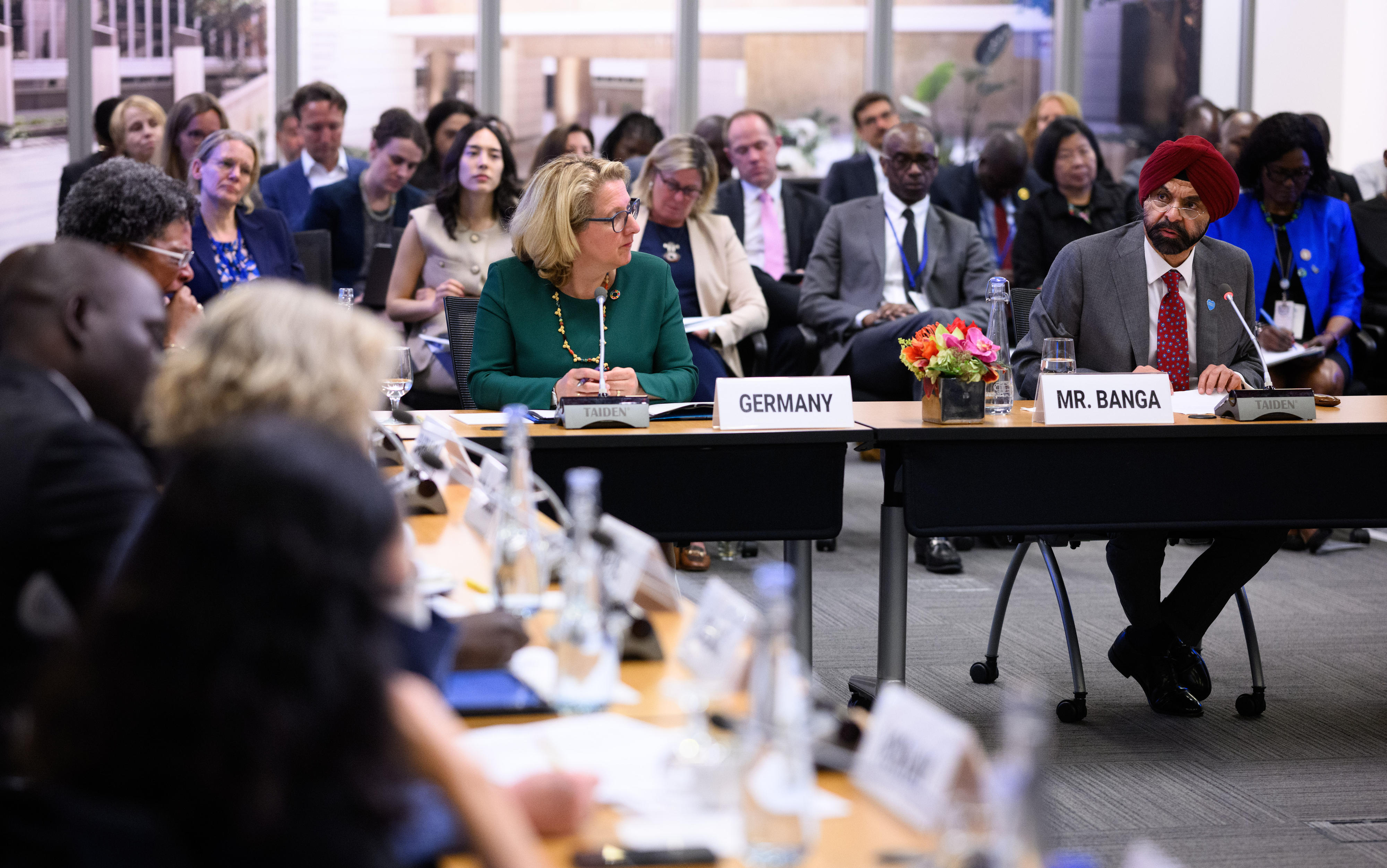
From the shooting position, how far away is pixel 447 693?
4.58 ft

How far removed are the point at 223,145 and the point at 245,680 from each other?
157 inches

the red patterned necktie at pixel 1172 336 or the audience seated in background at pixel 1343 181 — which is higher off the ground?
the audience seated in background at pixel 1343 181

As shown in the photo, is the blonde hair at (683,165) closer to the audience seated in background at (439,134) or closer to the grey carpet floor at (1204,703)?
the grey carpet floor at (1204,703)

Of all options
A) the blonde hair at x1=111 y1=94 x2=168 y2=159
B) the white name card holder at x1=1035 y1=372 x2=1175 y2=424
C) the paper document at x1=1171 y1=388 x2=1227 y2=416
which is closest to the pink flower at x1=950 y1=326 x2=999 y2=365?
the white name card holder at x1=1035 y1=372 x2=1175 y2=424

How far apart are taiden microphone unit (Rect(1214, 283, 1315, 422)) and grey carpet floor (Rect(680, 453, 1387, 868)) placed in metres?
0.75

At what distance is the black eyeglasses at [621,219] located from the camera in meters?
3.35

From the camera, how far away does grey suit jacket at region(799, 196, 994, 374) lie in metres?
5.35

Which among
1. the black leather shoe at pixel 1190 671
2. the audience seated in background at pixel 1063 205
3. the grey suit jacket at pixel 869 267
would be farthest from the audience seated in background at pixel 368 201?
the black leather shoe at pixel 1190 671

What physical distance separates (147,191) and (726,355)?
2708 mm

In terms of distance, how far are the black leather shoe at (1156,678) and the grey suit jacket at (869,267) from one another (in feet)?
6.92

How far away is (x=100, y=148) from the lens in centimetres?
580

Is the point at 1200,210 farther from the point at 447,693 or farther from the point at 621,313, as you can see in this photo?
the point at 447,693

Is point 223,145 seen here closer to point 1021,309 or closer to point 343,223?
point 343,223

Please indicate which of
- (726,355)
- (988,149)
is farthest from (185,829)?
(988,149)
